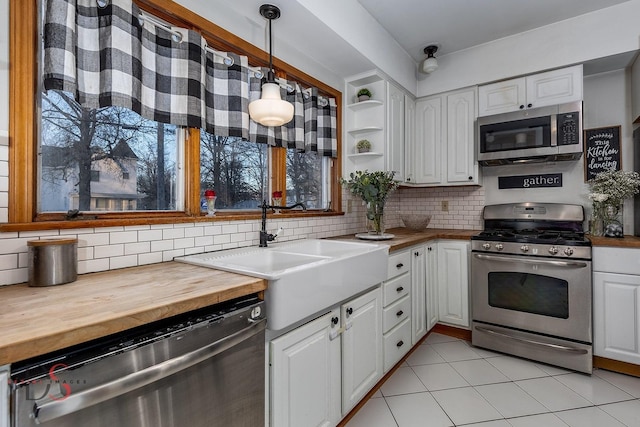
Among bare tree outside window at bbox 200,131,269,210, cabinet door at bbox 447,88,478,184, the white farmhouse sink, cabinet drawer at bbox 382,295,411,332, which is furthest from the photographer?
cabinet door at bbox 447,88,478,184

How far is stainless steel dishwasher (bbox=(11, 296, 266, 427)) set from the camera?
2.20 ft

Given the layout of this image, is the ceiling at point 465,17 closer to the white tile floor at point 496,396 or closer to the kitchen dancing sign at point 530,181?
the kitchen dancing sign at point 530,181

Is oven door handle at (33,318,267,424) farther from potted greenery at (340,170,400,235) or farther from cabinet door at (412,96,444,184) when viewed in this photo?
cabinet door at (412,96,444,184)

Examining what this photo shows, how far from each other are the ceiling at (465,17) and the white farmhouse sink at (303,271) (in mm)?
1824

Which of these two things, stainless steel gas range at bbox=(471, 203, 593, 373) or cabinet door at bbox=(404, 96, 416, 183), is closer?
stainless steel gas range at bbox=(471, 203, 593, 373)

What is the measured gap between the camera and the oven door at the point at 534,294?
221 cm

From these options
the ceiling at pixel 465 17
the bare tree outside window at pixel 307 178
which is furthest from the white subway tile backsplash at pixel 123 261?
the ceiling at pixel 465 17

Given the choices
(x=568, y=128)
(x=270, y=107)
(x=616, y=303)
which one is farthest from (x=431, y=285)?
(x=270, y=107)

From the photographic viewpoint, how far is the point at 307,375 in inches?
52.9

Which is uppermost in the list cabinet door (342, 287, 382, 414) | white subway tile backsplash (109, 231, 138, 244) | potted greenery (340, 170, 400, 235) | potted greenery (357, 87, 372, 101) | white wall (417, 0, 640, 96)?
white wall (417, 0, 640, 96)

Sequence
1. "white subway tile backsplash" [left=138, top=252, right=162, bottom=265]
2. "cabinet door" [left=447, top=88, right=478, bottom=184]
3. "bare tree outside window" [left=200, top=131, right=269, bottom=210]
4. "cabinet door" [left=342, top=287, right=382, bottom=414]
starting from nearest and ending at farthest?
"white subway tile backsplash" [left=138, top=252, right=162, bottom=265] < "cabinet door" [left=342, top=287, right=382, bottom=414] < "bare tree outside window" [left=200, top=131, right=269, bottom=210] < "cabinet door" [left=447, top=88, right=478, bottom=184]

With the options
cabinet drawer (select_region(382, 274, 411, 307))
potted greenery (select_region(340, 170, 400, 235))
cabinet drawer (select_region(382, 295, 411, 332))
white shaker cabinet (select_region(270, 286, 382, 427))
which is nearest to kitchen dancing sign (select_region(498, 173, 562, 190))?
potted greenery (select_region(340, 170, 400, 235))

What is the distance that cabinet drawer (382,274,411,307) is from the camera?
2041 millimetres

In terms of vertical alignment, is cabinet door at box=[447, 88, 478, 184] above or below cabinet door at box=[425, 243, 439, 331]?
above
